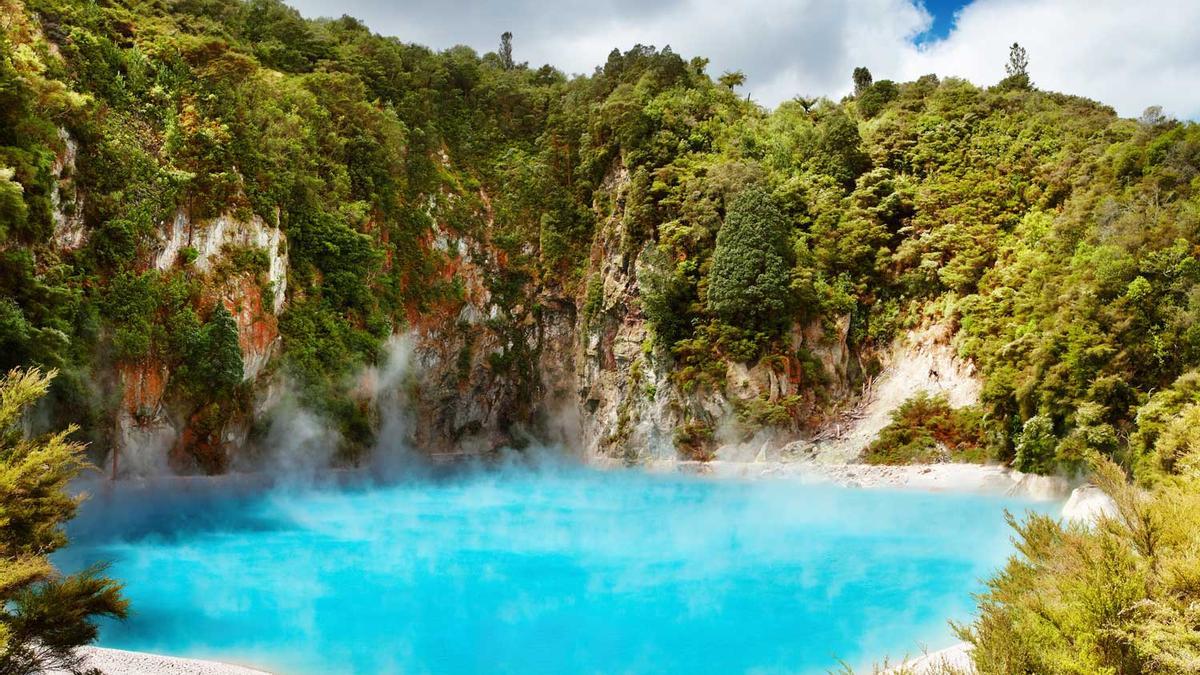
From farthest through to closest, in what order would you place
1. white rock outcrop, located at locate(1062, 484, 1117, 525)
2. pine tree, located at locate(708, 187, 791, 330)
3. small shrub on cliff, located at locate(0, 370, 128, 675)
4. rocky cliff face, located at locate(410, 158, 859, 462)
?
rocky cliff face, located at locate(410, 158, 859, 462) < pine tree, located at locate(708, 187, 791, 330) < white rock outcrop, located at locate(1062, 484, 1117, 525) < small shrub on cliff, located at locate(0, 370, 128, 675)

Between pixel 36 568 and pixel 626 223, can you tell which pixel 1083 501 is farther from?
pixel 626 223

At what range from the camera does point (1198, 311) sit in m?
21.8

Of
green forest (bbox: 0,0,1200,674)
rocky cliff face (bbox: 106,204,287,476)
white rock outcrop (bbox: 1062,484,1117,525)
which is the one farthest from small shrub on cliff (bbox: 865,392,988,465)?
rocky cliff face (bbox: 106,204,287,476)

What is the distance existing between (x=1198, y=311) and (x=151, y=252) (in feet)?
113

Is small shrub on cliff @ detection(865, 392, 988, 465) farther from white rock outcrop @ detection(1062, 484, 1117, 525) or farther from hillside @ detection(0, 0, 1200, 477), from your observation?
white rock outcrop @ detection(1062, 484, 1117, 525)

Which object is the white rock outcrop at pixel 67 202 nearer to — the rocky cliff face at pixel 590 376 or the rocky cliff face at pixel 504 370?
the rocky cliff face at pixel 504 370

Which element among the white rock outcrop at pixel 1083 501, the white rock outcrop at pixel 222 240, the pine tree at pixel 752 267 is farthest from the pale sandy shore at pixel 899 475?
the white rock outcrop at pixel 222 240

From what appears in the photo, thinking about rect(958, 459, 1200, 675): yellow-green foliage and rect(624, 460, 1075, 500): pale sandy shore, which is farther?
rect(624, 460, 1075, 500): pale sandy shore

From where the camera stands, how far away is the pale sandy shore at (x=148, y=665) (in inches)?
382

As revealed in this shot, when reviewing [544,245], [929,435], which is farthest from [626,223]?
[929,435]

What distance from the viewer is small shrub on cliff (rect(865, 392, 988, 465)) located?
3117 cm

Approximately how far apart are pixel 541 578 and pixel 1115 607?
38.0ft

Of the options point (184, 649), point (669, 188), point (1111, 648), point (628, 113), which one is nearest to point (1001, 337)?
point (669, 188)

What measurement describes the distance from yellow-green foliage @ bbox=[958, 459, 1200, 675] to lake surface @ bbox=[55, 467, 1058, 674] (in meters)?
3.86
